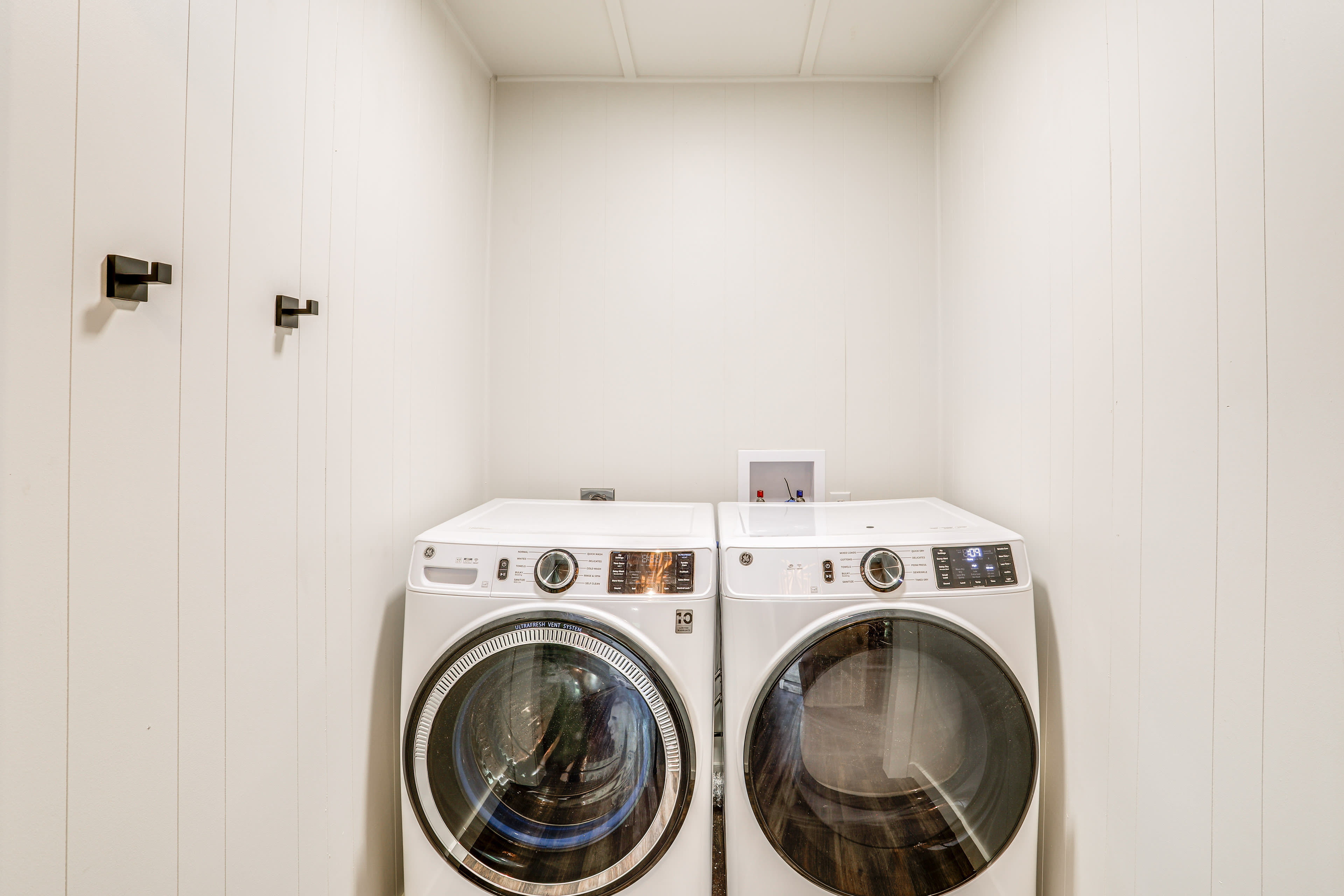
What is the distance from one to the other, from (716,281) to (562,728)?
4.55ft

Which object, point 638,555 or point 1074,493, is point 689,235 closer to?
point 638,555

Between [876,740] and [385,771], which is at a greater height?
[876,740]

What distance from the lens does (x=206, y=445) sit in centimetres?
81

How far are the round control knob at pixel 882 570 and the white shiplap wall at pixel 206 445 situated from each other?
106cm

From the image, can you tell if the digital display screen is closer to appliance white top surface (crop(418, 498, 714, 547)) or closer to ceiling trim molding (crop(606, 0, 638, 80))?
appliance white top surface (crop(418, 498, 714, 547))

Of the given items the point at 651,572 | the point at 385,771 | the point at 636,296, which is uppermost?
the point at 636,296

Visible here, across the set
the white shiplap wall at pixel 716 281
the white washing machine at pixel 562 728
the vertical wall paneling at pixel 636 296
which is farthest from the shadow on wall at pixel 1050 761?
the vertical wall paneling at pixel 636 296

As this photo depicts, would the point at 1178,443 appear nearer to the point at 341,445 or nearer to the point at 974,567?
the point at 974,567

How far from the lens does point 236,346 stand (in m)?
0.87

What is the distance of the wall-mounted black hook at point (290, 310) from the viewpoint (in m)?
0.96

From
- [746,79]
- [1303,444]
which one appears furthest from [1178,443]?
[746,79]

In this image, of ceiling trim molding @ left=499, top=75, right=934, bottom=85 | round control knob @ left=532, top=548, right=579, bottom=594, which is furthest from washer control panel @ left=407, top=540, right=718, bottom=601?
ceiling trim molding @ left=499, top=75, right=934, bottom=85

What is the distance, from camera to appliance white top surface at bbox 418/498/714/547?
4.19 feet

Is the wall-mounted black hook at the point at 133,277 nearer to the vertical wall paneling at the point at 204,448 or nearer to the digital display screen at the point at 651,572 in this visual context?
the vertical wall paneling at the point at 204,448
